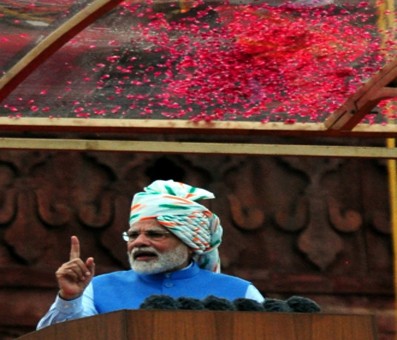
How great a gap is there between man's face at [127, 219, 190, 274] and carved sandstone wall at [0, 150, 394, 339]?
1.72 m

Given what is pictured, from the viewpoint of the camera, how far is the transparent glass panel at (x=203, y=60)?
6379 millimetres

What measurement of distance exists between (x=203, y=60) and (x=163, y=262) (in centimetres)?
106

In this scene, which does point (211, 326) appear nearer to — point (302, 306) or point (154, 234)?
point (302, 306)

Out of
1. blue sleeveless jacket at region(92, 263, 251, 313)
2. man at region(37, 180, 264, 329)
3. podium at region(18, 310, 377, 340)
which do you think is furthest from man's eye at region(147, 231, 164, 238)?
podium at region(18, 310, 377, 340)

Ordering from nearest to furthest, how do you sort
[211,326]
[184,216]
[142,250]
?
[211,326]
[142,250]
[184,216]

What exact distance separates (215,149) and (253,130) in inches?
6.4

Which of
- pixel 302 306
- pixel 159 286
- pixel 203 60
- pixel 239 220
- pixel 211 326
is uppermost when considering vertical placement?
pixel 211 326

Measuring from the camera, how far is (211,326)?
4.45m

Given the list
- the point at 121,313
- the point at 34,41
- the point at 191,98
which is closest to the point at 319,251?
the point at 191,98

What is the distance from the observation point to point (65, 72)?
648 cm

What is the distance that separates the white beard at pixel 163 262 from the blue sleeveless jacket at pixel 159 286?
0.12ft

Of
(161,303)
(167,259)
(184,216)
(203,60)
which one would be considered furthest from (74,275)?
(203,60)

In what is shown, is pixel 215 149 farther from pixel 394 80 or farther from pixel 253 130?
pixel 394 80

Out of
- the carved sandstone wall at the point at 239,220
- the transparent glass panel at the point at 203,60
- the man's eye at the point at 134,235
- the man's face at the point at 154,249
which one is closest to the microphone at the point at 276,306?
the man's face at the point at 154,249
